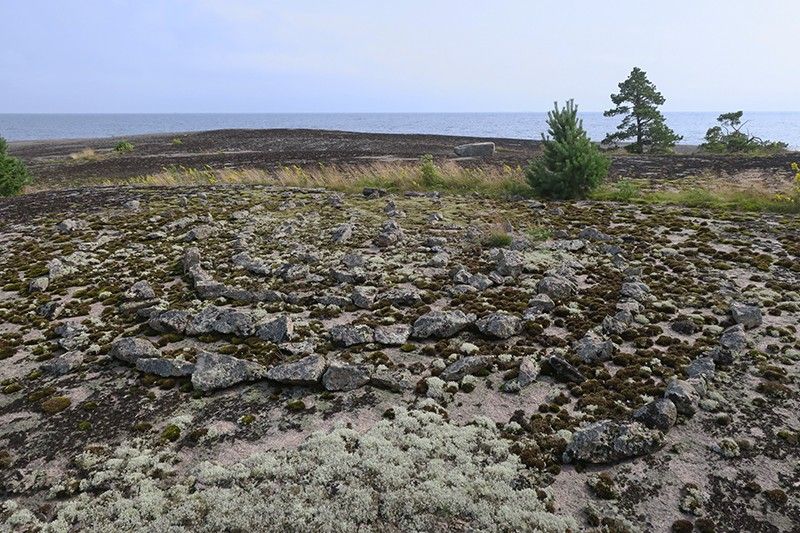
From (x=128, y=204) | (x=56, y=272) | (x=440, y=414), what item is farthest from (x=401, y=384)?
(x=128, y=204)

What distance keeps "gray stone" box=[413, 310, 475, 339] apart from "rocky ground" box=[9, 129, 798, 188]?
2868 centimetres

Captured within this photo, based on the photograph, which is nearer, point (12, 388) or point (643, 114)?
point (12, 388)

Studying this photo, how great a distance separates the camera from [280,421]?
7.69 m

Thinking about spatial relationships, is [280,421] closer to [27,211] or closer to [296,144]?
[27,211]

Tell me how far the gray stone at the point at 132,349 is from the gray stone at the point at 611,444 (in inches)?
299

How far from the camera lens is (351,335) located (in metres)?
9.95

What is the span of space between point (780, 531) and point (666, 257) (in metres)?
10.1

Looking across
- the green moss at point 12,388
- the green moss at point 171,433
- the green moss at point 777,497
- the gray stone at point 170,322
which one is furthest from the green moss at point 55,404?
the green moss at point 777,497

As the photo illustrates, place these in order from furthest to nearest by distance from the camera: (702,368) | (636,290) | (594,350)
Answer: (636,290) → (594,350) → (702,368)

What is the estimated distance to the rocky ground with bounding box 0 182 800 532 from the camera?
605cm

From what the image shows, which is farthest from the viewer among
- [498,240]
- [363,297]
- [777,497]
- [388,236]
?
[388,236]

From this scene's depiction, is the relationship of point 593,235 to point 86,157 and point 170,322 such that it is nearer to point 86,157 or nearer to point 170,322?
point 170,322

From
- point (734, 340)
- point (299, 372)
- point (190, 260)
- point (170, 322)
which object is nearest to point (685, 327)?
point (734, 340)

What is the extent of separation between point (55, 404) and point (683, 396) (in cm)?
1012
